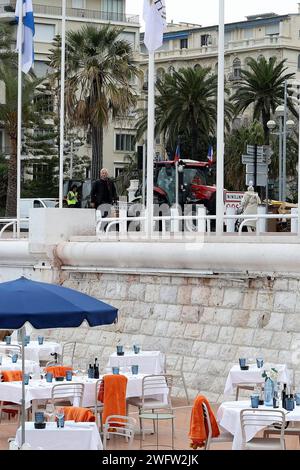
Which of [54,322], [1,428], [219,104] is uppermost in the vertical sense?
[219,104]

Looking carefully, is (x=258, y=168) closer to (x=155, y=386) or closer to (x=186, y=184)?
(x=186, y=184)

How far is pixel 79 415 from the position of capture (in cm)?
1316

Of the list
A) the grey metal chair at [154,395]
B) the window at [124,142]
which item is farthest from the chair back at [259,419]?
the window at [124,142]

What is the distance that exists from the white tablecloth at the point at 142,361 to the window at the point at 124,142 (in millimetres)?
55972

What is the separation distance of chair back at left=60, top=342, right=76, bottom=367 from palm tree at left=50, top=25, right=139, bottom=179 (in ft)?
68.1

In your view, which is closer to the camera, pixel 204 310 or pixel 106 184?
pixel 204 310

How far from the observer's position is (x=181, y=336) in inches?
808

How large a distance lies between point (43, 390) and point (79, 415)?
2695 mm

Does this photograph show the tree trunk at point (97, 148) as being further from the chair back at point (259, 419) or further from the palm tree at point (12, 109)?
the chair back at point (259, 419)

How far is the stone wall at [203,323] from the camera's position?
18656mm

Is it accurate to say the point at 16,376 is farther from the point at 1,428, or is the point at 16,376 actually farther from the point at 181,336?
the point at 181,336
